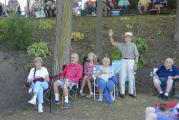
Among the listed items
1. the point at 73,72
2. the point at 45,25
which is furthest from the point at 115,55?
the point at 45,25

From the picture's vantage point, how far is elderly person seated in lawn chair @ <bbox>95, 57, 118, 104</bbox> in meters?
11.2

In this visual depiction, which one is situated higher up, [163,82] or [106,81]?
[106,81]

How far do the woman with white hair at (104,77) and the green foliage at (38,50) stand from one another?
3156mm

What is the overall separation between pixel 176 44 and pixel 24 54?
4884 mm

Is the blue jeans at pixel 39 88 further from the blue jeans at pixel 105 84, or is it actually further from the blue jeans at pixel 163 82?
the blue jeans at pixel 163 82

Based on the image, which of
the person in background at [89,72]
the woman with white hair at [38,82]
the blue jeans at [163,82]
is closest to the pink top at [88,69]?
the person in background at [89,72]

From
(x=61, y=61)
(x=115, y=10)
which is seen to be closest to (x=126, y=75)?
(x=61, y=61)

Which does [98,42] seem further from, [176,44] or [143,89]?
[176,44]

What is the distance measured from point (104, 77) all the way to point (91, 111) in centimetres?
104

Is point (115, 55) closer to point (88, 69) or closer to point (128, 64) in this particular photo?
point (128, 64)

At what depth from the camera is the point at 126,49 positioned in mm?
11953

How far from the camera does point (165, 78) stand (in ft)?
39.0

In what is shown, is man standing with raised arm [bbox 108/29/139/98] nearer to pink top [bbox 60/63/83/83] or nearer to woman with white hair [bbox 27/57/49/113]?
pink top [bbox 60/63/83/83]

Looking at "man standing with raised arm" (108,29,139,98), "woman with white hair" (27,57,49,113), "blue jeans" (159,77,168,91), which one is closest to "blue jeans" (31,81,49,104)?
"woman with white hair" (27,57,49,113)
